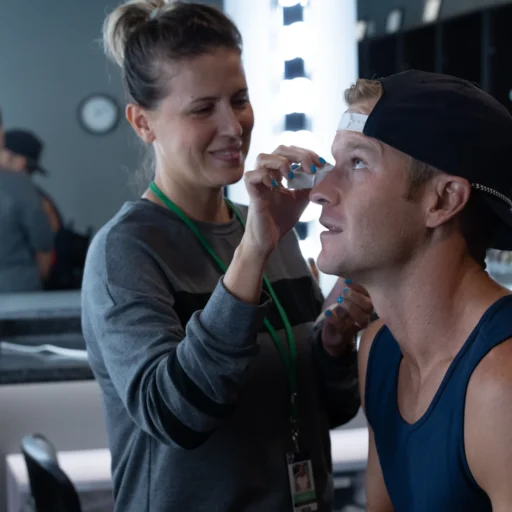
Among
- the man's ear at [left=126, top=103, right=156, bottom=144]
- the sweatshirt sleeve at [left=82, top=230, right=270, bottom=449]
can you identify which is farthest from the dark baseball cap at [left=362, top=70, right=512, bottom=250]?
the man's ear at [left=126, top=103, right=156, bottom=144]

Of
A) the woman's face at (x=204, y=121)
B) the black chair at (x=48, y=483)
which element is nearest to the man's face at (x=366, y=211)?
the woman's face at (x=204, y=121)

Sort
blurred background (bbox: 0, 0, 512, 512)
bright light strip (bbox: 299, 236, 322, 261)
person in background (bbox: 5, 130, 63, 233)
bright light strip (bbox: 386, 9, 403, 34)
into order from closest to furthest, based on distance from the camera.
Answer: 1. blurred background (bbox: 0, 0, 512, 512)
2. bright light strip (bbox: 299, 236, 322, 261)
3. person in background (bbox: 5, 130, 63, 233)
4. bright light strip (bbox: 386, 9, 403, 34)

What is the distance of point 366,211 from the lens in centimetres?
114

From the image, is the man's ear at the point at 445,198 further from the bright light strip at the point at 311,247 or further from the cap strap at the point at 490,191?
the bright light strip at the point at 311,247

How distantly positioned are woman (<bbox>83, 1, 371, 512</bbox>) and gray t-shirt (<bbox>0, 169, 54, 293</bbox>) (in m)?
1.73

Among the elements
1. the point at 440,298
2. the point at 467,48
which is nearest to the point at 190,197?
the point at 440,298

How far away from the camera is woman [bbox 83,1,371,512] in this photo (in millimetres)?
1147

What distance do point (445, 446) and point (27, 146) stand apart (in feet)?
8.46

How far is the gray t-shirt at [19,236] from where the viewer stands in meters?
3.08

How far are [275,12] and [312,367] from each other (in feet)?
5.68

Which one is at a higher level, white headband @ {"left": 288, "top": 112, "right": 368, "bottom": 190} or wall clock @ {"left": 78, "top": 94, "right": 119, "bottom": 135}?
white headband @ {"left": 288, "top": 112, "right": 368, "bottom": 190}

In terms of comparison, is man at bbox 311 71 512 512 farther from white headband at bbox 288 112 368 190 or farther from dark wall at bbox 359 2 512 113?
dark wall at bbox 359 2 512 113

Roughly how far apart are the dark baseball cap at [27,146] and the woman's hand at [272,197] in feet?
7.14

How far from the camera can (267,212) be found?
3.89 ft
